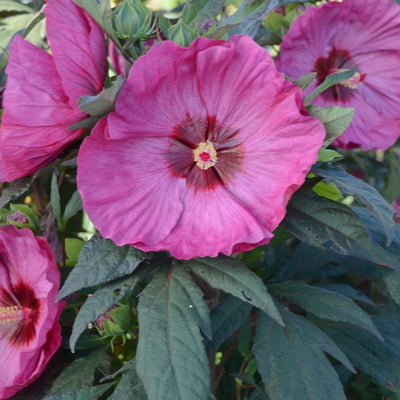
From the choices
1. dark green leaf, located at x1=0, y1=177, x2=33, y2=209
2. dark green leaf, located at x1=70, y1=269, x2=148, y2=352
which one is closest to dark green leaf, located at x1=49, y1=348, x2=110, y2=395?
dark green leaf, located at x1=70, y1=269, x2=148, y2=352

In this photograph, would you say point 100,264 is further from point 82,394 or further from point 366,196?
point 366,196

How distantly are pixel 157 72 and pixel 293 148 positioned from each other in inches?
7.0

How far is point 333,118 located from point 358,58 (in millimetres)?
403

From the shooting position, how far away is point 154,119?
0.73 m

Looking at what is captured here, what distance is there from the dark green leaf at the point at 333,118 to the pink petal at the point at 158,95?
140 millimetres

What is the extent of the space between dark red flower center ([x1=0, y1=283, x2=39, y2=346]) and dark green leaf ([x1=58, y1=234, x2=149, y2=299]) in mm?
178

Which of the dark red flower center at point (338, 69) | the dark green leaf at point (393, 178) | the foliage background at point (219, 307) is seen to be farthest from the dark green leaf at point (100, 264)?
the dark green leaf at point (393, 178)

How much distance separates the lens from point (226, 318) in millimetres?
816

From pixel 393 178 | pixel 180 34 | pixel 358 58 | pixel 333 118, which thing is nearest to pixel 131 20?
pixel 180 34

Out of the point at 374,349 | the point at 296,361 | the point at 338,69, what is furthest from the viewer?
the point at 338,69

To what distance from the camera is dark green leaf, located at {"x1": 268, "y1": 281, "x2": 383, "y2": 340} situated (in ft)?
2.54

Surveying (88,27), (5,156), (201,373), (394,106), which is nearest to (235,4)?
(394,106)

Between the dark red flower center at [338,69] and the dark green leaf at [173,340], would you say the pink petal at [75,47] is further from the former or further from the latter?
the dark red flower center at [338,69]

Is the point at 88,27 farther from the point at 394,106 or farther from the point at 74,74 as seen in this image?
the point at 394,106
